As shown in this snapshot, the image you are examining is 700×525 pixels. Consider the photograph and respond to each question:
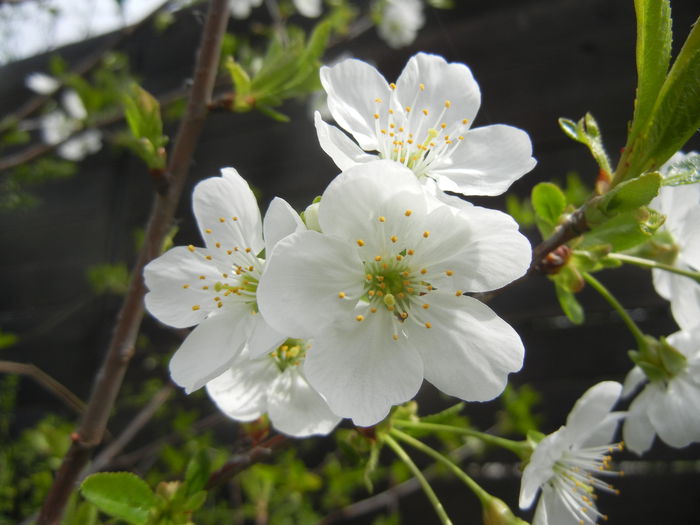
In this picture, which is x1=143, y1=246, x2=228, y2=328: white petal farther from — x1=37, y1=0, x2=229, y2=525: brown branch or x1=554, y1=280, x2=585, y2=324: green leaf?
x1=554, y1=280, x2=585, y2=324: green leaf

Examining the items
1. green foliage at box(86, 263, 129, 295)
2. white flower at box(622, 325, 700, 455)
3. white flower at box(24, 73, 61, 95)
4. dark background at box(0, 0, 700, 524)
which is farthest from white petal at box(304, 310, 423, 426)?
white flower at box(24, 73, 61, 95)

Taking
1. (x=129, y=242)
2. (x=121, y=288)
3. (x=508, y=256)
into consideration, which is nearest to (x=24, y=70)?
(x=129, y=242)

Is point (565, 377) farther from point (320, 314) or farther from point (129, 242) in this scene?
point (129, 242)

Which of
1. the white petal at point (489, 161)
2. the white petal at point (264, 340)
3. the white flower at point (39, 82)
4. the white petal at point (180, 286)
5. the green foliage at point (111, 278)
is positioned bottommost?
the green foliage at point (111, 278)

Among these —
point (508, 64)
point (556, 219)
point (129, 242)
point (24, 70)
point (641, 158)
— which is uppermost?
point (641, 158)

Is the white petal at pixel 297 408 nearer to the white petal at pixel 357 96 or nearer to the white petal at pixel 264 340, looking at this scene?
the white petal at pixel 264 340

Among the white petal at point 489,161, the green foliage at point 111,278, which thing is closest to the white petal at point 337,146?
the white petal at point 489,161

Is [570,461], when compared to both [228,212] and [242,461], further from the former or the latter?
[228,212]
